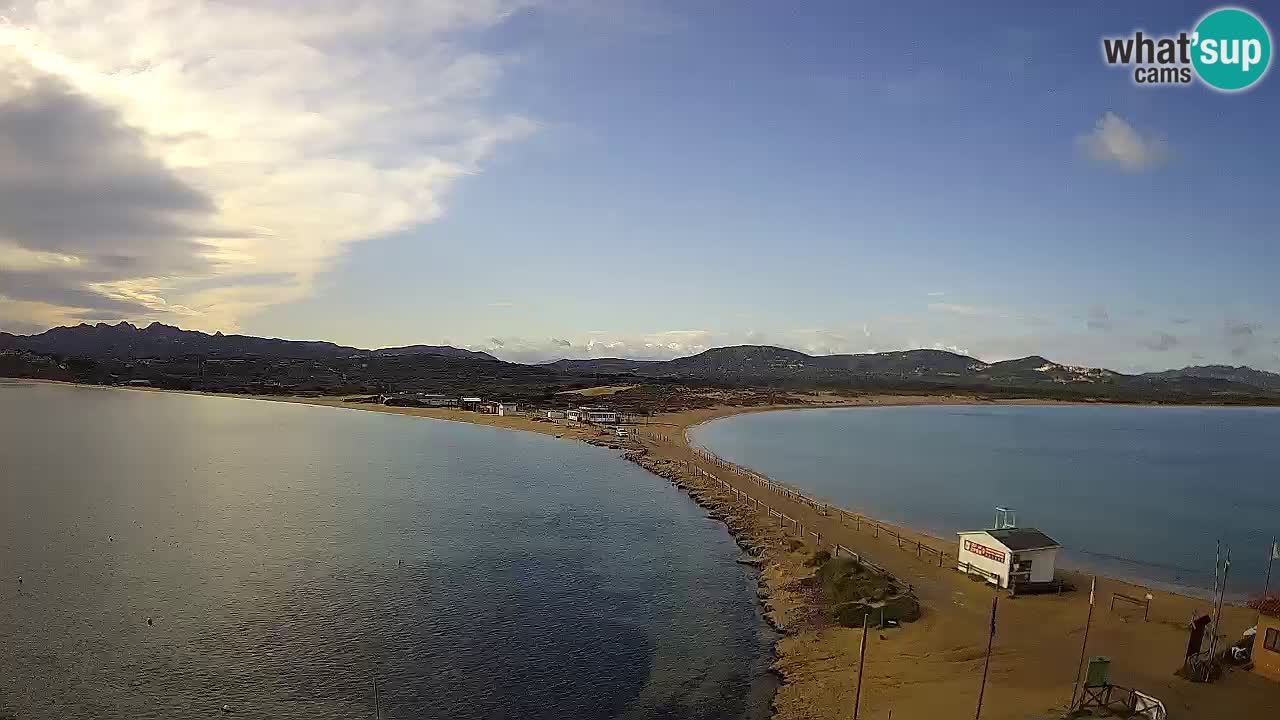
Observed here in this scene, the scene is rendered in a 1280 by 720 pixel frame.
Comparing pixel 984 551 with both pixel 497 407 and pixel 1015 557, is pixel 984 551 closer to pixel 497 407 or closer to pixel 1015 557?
pixel 1015 557

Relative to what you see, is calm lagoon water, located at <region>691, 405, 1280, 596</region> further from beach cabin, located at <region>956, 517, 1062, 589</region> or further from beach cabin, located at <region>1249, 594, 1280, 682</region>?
beach cabin, located at <region>1249, 594, 1280, 682</region>

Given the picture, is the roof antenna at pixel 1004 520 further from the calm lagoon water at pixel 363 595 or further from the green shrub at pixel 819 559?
the calm lagoon water at pixel 363 595

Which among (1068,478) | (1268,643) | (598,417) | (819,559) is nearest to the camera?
(1268,643)


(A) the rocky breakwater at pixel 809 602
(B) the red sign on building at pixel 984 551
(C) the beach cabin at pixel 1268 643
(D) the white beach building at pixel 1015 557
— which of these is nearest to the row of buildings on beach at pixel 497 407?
(A) the rocky breakwater at pixel 809 602

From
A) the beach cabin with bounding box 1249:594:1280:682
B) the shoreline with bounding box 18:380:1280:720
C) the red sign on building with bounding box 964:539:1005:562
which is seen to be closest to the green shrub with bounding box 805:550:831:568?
the shoreline with bounding box 18:380:1280:720

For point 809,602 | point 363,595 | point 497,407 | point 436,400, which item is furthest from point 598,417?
point 809,602

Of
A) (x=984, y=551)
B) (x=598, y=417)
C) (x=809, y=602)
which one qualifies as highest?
(x=984, y=551)
